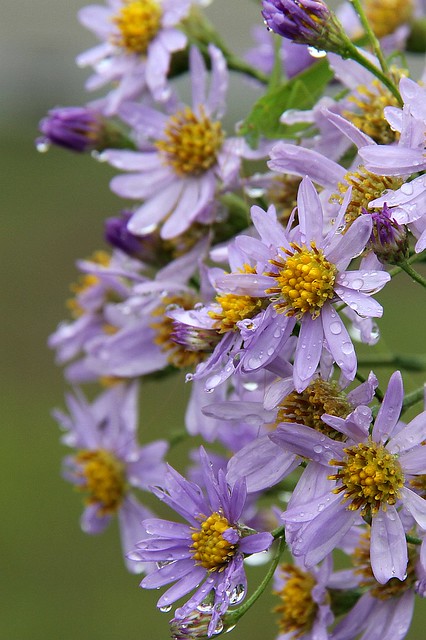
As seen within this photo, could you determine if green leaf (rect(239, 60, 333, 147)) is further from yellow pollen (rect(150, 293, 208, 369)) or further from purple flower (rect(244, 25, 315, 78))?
yellow pollen (rect(150, 293, 208, 369))

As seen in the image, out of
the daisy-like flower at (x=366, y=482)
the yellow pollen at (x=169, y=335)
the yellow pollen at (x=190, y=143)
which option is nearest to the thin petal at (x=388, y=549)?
the daisy-like flower at (x=366, y=482)

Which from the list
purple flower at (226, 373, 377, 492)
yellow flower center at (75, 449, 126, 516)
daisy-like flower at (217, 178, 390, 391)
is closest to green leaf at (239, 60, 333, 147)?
daisy-like flower at (217, 178, 390, 391)

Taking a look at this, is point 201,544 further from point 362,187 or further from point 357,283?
point 362,187

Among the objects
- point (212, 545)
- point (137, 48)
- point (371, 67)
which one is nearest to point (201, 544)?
point (212, 545)

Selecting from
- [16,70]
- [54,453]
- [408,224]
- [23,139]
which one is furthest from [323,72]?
[16,70]

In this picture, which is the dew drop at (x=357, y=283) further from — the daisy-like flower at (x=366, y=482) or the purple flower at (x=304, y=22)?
the purple flower at (x=304, y=22)
